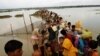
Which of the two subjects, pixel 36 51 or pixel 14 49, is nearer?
pixel 14 49

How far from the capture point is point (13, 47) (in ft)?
4.09

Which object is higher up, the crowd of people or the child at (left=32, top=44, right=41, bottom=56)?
the crowd of people

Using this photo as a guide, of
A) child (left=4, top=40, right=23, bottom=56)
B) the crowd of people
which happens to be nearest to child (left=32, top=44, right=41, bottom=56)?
the crowd of people

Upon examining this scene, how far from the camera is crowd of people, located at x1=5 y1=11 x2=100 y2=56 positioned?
1.77 meters

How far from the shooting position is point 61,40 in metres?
1.84

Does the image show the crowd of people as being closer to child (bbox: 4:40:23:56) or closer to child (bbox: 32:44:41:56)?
child (bbox: 32:44:41:56)

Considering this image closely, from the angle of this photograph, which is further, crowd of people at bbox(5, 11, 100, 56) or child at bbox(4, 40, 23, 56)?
crowd of people at bbox(5, 11, 100, 56)

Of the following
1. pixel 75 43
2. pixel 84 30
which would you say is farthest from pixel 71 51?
pixel 84 30

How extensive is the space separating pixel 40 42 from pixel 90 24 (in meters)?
0.44

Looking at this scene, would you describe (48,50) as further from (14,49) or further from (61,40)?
(14,49)

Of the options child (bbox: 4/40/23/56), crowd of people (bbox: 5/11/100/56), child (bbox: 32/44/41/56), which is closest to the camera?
child (bbox: 4/40/23/56)

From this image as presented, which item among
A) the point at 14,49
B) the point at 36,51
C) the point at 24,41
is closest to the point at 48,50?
the point at 36,51

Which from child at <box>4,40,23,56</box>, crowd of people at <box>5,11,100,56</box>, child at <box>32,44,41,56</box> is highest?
child at <box>4,40,23,56</box>

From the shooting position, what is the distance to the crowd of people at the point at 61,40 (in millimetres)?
1772
